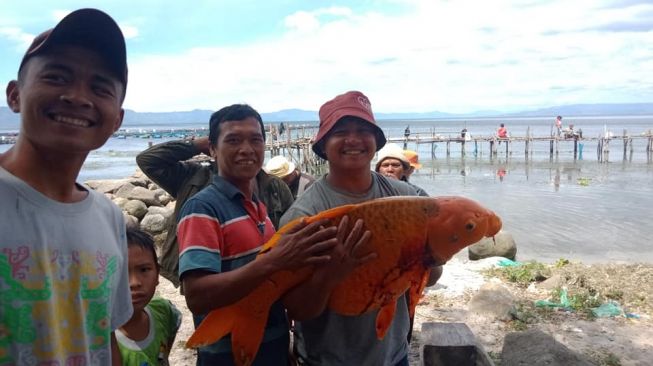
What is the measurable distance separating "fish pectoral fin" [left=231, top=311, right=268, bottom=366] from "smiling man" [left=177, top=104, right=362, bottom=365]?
0.13 m

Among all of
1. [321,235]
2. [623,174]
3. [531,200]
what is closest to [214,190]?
[321,235]

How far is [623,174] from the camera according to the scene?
2797cm

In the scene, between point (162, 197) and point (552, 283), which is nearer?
point (552, 283)

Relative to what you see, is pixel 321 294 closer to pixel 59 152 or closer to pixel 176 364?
pixel 59 152

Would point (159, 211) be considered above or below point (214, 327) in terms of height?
below

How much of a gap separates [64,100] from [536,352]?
14.4 ft

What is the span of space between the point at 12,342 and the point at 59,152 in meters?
0.58

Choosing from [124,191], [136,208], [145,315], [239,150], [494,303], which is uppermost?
[239,150]

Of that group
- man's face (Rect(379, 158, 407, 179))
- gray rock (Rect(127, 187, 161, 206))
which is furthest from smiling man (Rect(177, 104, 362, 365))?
gray rock (Rect(127, 187, 161, 206))

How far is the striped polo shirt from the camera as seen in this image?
202 centimetres

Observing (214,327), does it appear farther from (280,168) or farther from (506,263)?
(506,263)

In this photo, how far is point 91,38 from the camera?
1573 mm

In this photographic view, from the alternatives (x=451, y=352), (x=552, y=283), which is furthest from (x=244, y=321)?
(x=552, y=283)

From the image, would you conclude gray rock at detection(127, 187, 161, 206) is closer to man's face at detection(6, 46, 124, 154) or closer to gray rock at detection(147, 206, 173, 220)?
gray rock at detection(147, 206, 173, 220)
